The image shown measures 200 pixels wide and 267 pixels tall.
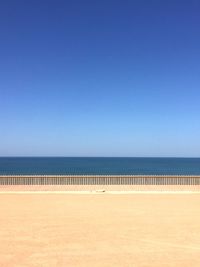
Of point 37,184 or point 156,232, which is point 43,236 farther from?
point 37,184

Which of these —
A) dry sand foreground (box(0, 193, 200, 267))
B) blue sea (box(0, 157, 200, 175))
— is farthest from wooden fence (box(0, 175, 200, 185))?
blue sea (box(0, 157, 200, 175))

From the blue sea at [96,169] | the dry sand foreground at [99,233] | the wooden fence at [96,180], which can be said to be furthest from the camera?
the blue sea at [96,169]

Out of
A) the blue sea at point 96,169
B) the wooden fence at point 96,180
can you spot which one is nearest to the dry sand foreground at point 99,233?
the wooden fence at point 96,180

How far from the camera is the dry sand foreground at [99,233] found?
769 centimetres

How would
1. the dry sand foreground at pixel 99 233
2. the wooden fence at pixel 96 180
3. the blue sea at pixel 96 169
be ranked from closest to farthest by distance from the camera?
the dry sand foreground at pixel 99 233, the wooden fence at pixel 96 180, the blue sea at pixel 96 169

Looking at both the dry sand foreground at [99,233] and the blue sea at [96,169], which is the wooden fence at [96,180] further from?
the blue sea at [96,169]

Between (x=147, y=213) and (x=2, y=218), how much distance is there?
618 cm

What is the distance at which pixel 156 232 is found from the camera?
32.9 feet

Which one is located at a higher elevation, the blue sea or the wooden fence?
the wooden fence

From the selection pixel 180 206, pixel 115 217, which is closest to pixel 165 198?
pixel 180 206

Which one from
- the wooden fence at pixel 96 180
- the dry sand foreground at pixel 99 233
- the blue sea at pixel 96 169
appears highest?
the wooden fence at pixel 96 180

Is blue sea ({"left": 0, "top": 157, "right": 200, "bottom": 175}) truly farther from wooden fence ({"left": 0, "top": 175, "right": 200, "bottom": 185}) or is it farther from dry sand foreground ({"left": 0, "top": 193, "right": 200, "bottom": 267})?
dry sand foreground ({"left": 0, "top": 193, "right": 200, "bottom": 267})

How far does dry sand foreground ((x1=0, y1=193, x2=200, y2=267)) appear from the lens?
25.2 feet

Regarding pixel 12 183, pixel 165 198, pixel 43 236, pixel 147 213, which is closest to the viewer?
pixel 43 236
